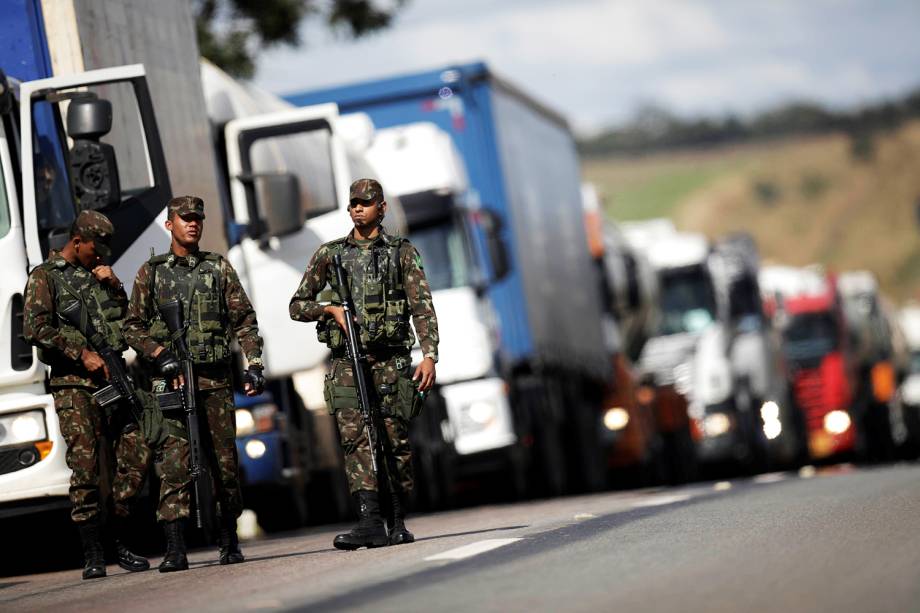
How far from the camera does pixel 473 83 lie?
1991cm

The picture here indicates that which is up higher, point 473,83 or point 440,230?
point 473,83

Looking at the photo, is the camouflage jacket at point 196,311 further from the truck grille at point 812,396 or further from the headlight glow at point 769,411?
the truck grille at point 812,396

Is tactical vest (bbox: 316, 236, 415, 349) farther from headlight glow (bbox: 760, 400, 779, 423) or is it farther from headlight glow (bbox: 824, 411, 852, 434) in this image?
headlight glow (bbox: 824, 411, 852, 434)

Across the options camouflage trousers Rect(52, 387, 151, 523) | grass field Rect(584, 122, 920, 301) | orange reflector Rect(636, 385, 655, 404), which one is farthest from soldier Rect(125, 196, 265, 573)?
grass field Rect(584, 122, 920, 301)

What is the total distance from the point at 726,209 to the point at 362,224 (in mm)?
109963

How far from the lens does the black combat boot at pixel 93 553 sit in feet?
35.8

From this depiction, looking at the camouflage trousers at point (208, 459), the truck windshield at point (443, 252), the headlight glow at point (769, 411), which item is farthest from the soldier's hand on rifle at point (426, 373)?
the headlight glow at point (769, 411)

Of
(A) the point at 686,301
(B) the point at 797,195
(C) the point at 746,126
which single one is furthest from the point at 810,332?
(C) the point at 746,126

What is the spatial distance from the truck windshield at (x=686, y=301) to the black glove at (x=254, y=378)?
1744 centimetres

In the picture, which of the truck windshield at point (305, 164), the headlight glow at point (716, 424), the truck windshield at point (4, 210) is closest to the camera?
the truck windshield at point (4, 210)

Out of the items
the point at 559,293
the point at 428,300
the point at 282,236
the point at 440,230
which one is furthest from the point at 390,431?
the point at 559,293

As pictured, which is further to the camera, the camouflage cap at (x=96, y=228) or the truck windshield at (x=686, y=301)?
the truck windshield at (x=686, y=301)

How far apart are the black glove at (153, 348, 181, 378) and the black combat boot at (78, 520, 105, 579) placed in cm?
111

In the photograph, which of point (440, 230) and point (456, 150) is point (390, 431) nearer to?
point (440, 230)
